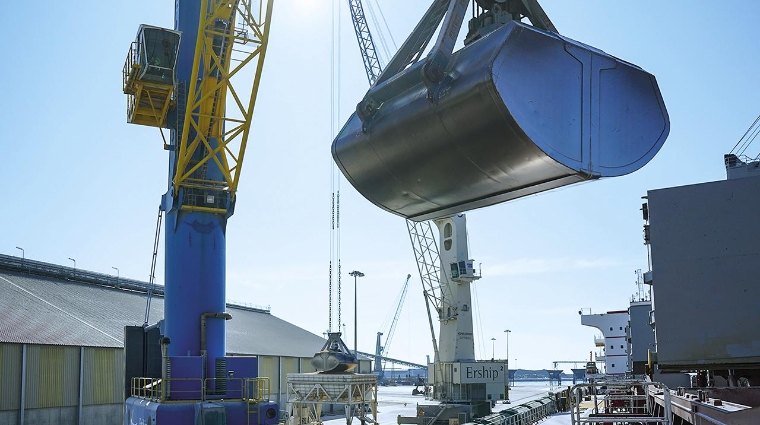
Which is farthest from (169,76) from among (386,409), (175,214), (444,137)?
(386,409)

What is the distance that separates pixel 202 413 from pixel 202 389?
86 cm

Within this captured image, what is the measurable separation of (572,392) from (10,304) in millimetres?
40262

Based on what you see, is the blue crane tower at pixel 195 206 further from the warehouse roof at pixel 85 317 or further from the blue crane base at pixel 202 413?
the warehouse roof at pixel 85 317

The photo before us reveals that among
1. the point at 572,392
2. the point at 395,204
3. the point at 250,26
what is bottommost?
the point at 572,392

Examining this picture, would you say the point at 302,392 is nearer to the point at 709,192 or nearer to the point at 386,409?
the point at 709,192

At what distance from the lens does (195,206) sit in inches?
960

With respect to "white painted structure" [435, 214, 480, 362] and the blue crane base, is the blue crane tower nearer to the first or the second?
the blue crane base

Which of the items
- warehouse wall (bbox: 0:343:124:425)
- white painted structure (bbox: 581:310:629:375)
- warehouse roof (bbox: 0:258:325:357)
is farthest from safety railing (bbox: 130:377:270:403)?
white painted structure (bbox: 581:310:629:375)

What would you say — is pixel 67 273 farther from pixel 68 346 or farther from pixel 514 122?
pixel 514 122

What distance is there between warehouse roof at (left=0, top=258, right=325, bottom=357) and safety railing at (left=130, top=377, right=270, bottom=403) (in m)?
16.8

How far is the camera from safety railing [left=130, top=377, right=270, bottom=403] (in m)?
22.2

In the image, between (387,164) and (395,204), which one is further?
(395,204)

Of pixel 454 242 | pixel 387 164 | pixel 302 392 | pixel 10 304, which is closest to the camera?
pixel 387 164

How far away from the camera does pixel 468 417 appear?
156ft
